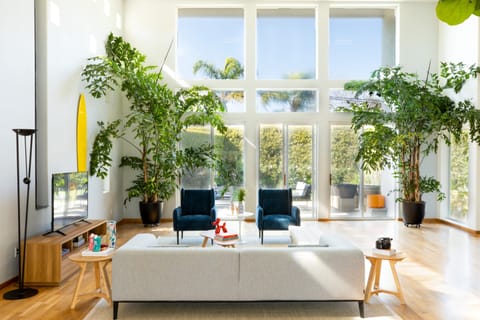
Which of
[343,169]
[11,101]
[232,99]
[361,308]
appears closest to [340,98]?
[343,169]

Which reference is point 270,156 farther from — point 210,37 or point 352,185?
point 210,37

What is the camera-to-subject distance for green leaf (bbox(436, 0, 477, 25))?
61cm

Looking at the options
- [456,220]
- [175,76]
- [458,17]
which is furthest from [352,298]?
[175,76]

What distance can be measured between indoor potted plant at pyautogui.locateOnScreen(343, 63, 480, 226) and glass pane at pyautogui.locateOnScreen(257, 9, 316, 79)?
1.34 meters

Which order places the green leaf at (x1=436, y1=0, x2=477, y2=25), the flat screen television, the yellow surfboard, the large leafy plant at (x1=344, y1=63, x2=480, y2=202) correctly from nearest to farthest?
the green leaf at (x1=436, y1=0, x2=477, y2=25) < the flat screen television < the yellow surfboard < the large leafy plant at (x1=344, y1=63, x2=480, y2=202)

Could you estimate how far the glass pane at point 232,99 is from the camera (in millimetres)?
9930

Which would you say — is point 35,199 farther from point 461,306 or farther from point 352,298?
point 461,306

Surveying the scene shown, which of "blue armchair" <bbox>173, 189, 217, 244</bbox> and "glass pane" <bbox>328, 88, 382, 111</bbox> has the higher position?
"glass pane" <bbox>328, 88, 382, 111</bbox>

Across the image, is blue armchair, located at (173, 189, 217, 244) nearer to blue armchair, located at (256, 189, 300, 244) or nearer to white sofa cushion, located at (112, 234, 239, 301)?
blue armchair, located at (256, 189, 300, 244)

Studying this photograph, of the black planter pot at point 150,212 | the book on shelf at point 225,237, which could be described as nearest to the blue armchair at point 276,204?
the book on shelf at point 225,237

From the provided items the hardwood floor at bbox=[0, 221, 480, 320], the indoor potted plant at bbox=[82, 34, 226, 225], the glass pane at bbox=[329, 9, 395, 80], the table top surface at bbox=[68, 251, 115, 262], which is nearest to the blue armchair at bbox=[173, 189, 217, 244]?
the hardwood floor at bbox=[0, 221, 480, 320]

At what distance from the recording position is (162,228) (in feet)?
28.8

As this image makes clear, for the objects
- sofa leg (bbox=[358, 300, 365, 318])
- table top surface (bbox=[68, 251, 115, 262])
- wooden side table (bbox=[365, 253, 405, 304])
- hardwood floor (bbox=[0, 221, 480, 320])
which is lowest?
hardwood floor (bbox=[0, 221, 480, 320])

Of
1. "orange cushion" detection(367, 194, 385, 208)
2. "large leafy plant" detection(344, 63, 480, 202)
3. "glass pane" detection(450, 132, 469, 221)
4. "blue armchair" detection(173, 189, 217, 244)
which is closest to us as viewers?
"blue armchair" detection(173, 189, 217, 244)
